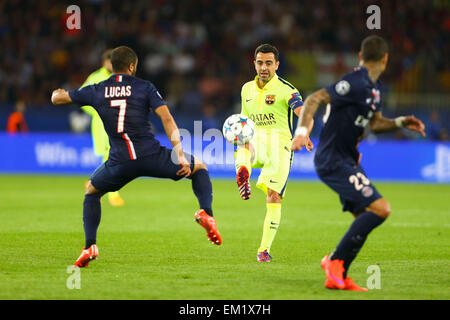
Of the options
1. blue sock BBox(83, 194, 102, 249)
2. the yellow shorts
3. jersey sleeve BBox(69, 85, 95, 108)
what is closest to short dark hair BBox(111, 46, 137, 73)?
jersey sleeve BBox(69, 85, 95, 108)

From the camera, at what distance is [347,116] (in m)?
6.46

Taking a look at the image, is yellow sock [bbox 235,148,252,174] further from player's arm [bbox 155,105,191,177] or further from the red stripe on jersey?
the red stripe on jersey

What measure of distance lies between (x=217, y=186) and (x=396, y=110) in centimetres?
761

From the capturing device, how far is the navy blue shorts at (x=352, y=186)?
635cm

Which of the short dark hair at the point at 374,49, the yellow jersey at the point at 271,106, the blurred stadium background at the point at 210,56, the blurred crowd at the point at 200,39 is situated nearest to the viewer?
the short dark hair at the point at 374,49

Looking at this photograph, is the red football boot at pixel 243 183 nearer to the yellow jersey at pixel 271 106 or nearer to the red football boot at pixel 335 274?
the yellow jersey at pixel 271 106

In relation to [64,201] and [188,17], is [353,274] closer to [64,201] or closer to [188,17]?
[64,201]

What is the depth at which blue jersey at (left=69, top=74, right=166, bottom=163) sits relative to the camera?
24.0 ft

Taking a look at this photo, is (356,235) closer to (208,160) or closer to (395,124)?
(395,124)

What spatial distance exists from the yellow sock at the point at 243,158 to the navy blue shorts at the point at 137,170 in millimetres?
1135

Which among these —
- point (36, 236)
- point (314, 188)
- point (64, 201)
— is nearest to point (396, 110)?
point (314, 188)

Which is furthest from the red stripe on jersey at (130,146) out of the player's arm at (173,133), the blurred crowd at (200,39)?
the blurred crowd at (200,39)

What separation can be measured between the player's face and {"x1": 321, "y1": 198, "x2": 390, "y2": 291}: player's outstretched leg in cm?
269
